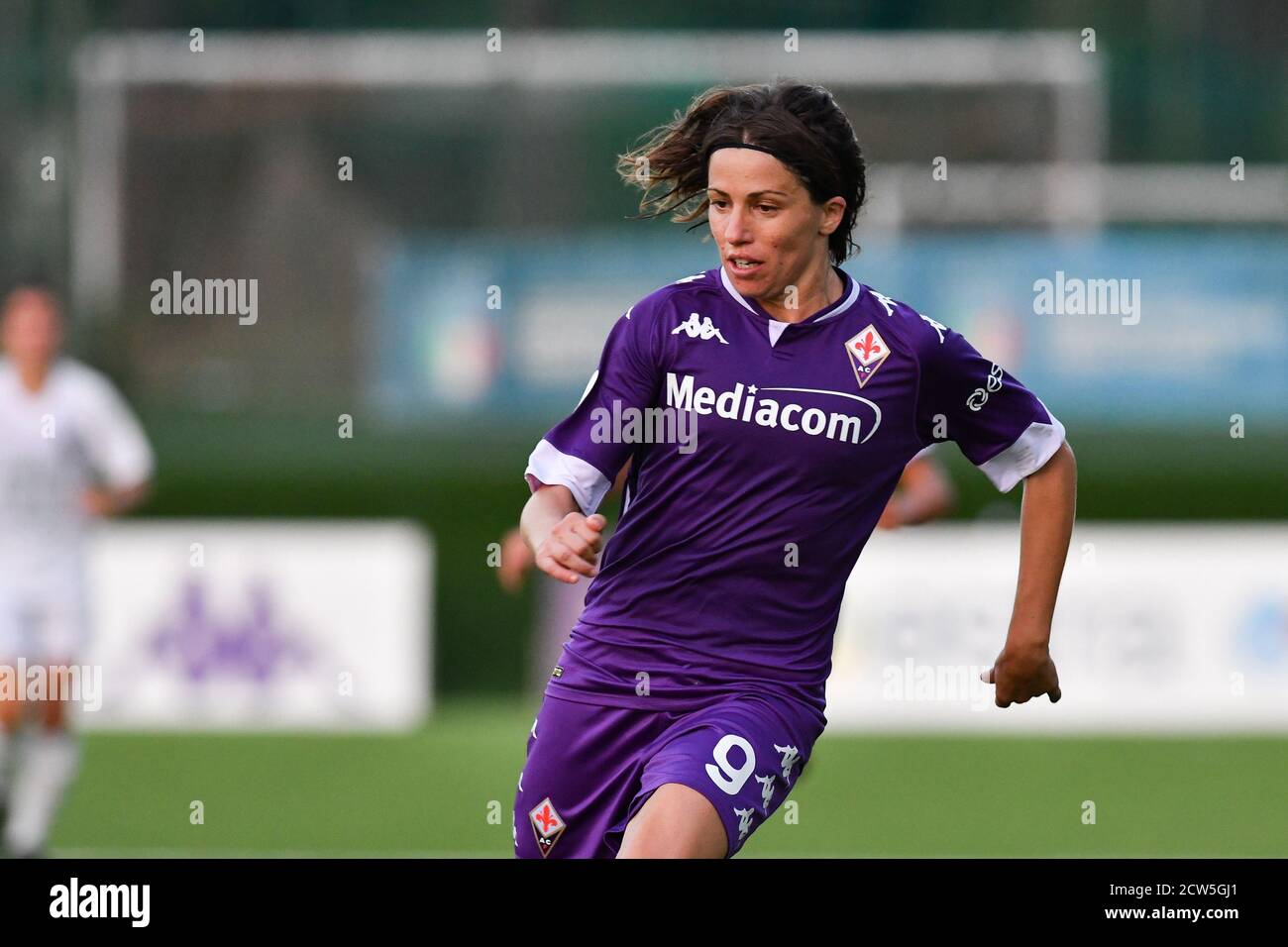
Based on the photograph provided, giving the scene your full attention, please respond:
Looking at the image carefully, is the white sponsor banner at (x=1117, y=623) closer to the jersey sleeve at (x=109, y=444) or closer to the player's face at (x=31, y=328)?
the jersey sleeve at (x=109, y=444)

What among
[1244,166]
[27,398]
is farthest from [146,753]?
[1244,166]

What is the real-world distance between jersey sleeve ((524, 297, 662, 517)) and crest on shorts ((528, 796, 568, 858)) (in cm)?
66

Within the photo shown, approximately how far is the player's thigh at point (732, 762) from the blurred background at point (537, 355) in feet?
15.1

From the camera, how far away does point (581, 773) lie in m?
4.41

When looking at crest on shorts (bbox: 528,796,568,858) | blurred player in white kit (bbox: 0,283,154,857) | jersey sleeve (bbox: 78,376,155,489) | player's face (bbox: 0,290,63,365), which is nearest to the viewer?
crest on shorts (bbox: 528,796,568,858)

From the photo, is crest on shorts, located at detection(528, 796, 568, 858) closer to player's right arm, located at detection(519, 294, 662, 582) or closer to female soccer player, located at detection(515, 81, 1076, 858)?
female soccer player, located at detection(515, 81, 1076, 858)

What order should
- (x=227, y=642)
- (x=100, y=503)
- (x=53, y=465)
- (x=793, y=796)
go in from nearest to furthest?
1. (x=100, y=503)
2. (x=53, y=465)
3. (x=793, y=796)
4. (x=227, y=642)

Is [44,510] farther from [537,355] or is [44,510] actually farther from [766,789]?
[537,355]

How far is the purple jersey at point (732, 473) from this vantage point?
14.2ft

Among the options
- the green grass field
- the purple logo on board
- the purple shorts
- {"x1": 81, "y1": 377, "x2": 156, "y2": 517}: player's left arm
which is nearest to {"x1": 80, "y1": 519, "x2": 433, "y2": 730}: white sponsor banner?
the purple logo on board

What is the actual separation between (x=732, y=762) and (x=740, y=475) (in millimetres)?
603

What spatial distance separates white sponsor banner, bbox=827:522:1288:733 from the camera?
11578mm

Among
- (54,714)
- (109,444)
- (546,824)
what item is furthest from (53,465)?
(546,824)

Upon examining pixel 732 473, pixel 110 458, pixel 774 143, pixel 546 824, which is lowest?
pixel 546 824
